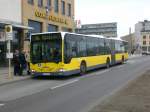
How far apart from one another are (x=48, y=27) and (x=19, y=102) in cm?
3066

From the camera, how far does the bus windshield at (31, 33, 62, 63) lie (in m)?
22.1

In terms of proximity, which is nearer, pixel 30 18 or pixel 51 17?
pixel 30 18

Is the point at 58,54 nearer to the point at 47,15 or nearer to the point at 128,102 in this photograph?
the point at 128,102

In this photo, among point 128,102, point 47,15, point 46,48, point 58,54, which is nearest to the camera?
point 128,102

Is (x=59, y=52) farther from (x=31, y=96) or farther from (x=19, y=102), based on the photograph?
(x=19, y=102)

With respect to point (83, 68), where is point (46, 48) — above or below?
above

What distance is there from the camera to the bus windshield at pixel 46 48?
72.4 ft

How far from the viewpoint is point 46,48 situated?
22.5m

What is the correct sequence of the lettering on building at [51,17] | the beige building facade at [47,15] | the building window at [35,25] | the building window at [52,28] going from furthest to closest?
→ 1. the building window at [52,28]
2. the lettering on building at [51,17]
3. the building window at [35,25]
4. the beige building facade at [47,15]

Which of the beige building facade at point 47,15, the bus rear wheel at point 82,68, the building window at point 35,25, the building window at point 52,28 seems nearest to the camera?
the bus rear wheel at point 82,68

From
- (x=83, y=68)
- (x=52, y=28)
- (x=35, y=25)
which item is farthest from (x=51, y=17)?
(x=83, y=68)

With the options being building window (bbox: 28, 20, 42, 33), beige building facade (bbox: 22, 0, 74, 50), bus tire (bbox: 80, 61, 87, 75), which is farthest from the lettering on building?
bus tire (bbox: 80, 61, 87, 75)

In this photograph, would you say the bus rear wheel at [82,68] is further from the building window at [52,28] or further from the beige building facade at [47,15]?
the building window at [52,28]

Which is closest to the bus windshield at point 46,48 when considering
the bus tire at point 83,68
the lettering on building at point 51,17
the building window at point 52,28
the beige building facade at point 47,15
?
the bus tire at point 83,68
